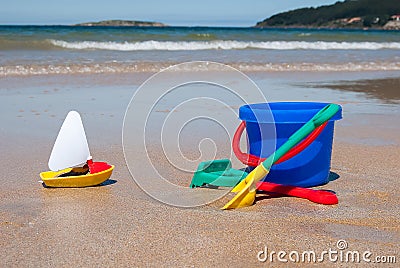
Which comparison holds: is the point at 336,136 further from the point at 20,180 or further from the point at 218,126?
the point at 20,180

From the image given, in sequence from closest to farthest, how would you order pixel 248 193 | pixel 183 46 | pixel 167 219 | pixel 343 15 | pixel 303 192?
1. pixel 167 219
2. pixel 248 193
3. pixel 303 192
4. pixel 183 46
5. pixel 343 15

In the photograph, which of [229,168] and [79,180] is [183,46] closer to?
[229,168]

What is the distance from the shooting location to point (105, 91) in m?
7.71

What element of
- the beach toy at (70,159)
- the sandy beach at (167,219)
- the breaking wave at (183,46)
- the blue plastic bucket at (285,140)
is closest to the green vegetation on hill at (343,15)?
the breaking wave at (183,46)

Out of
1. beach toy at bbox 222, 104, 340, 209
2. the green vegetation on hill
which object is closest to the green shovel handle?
beach toy at bbox 222, 104, 340, 209

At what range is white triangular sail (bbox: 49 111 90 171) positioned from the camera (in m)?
3.30

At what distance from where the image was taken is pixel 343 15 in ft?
279

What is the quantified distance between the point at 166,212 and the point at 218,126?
97.1 inches

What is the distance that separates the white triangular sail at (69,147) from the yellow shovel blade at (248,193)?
3.18 ft

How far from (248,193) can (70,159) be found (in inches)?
42.1

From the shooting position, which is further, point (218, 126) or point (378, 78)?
point (378, 78)

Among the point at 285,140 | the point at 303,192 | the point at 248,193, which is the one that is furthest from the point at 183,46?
the point at 248,193

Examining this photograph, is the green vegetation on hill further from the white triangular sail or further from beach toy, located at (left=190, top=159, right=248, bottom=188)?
Result: the white triangular sail

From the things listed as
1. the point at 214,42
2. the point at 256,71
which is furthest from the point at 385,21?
the point at 256,71
